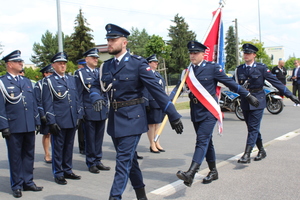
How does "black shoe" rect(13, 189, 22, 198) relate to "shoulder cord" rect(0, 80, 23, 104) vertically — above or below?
below

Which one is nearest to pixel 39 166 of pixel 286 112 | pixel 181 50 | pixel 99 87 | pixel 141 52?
pixel 99 87

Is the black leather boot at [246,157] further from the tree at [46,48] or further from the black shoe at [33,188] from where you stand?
the tree at [46,48]

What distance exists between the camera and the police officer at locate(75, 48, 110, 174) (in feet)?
20.2

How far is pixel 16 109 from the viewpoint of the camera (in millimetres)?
4953

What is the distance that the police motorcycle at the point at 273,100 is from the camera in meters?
13.0

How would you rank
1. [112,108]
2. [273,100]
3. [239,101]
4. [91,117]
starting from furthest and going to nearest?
1. [273,100]
2. [239,101]
3. [91,117]
4. [112,108]

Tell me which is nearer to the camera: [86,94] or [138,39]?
[86,94]

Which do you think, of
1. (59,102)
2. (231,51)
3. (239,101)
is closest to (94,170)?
(59,102)

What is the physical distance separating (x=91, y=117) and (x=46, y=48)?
72.4 m

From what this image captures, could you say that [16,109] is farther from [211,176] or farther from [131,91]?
[211,176]

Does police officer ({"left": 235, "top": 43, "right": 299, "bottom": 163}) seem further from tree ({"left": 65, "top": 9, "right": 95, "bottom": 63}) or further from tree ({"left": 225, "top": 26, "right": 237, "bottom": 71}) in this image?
tree ({"left": 225, "top": 26, "right": 237, "bottom": 71})

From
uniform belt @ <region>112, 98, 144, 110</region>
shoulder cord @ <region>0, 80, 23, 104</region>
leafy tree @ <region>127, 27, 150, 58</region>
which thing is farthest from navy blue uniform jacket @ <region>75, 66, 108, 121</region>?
leafy tree @ <region>127, 27, 150, 58</region>

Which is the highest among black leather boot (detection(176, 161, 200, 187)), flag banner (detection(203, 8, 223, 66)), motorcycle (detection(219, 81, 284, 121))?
flag banner (detection(203, 8, 223, 66))

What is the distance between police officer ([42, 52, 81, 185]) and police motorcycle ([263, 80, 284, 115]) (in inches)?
362
